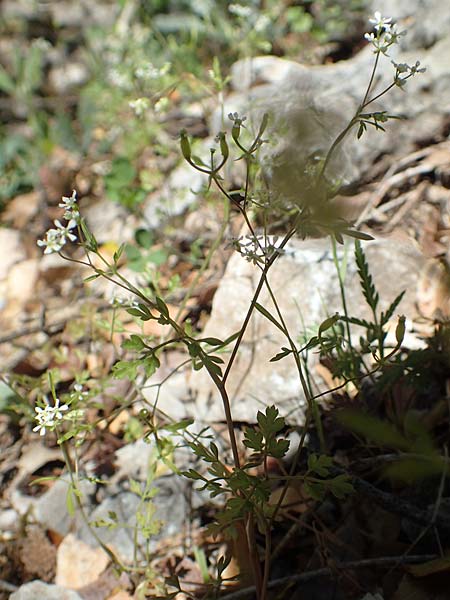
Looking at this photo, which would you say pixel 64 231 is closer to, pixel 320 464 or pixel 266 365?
pixel 320 464

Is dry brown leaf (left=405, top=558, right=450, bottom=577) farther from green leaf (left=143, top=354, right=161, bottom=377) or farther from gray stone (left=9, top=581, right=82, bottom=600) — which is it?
gray stone (left=9, top=581, right=82, bottom=600)

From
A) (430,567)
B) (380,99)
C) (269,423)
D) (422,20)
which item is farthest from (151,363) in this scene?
(422,20)

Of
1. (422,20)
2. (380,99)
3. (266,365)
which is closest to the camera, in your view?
(266,365)

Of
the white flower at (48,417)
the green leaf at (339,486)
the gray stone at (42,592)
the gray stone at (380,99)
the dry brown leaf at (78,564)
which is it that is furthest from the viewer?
the gray stone at (380,99)

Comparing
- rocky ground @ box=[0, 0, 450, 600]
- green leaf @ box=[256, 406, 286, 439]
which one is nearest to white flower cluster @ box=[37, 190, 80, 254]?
rocky ground @ box=[0, 0, 450, 600]

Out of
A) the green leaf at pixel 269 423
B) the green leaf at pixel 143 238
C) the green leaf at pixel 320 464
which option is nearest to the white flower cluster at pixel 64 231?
the green leaf at pixel 269 423

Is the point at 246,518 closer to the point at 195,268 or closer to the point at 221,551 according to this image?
the point at 221,551

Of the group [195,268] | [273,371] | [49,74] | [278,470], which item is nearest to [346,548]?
[278,470]

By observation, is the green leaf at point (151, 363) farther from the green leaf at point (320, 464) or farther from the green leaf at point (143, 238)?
the green leaf at point (143, 238)
